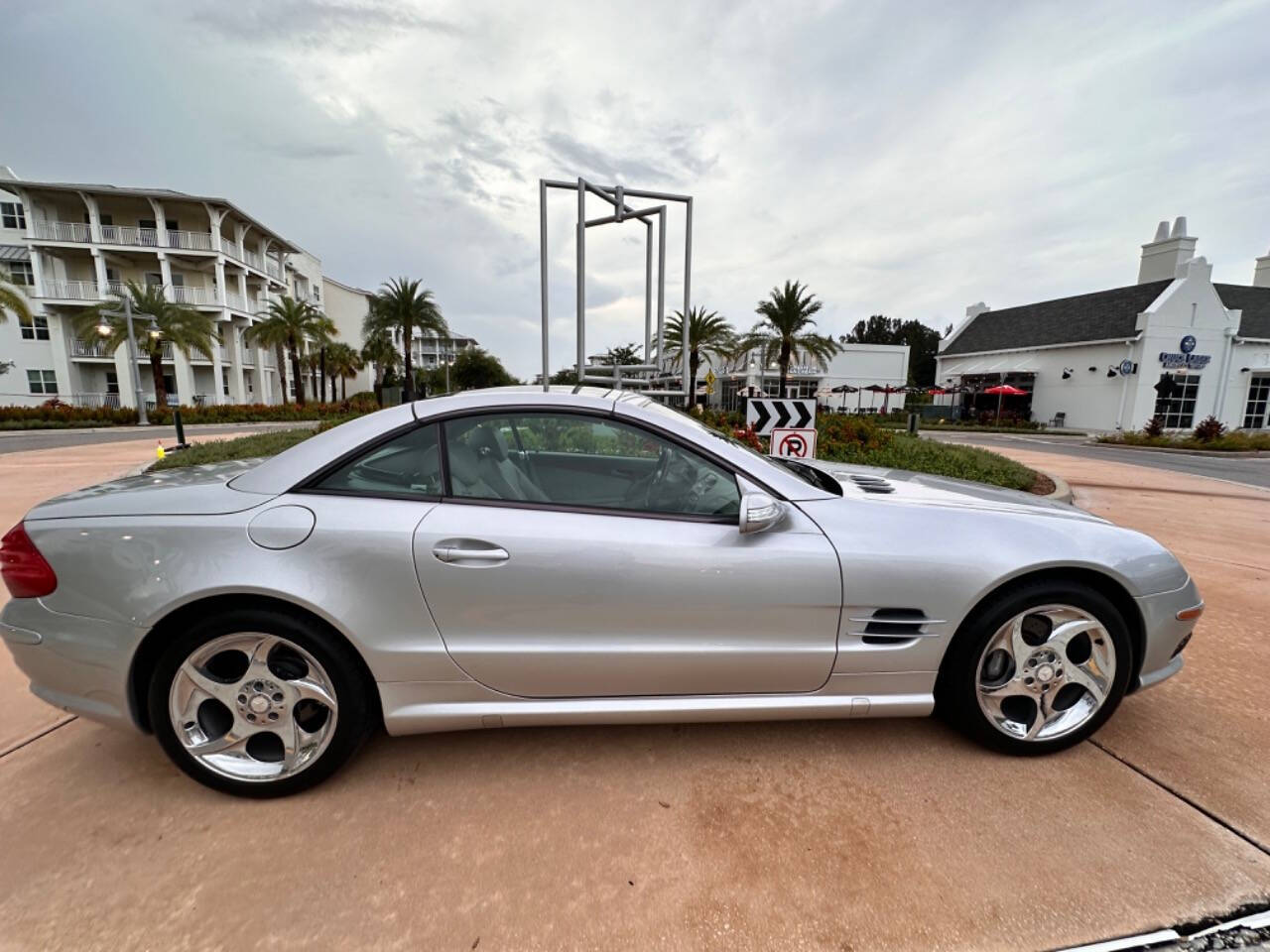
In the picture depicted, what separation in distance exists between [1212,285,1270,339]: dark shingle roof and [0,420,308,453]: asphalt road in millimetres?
41409

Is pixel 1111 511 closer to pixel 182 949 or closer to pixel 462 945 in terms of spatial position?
pixel 462 945

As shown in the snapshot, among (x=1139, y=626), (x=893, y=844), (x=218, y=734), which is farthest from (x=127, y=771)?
(x=1139, y=626)

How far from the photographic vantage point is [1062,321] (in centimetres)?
3050

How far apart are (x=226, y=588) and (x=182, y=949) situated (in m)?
0.97

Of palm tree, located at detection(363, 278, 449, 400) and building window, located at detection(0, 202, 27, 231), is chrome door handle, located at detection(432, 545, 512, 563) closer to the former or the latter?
palm tree, located at detection(363, 278, 449, 400)

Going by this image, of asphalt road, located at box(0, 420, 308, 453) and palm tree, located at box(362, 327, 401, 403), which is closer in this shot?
asphalt road, located at box(0, 420, 308, 453)

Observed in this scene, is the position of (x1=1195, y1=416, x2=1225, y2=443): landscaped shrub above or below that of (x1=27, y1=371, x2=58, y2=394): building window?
below

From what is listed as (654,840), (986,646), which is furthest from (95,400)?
(986,646)

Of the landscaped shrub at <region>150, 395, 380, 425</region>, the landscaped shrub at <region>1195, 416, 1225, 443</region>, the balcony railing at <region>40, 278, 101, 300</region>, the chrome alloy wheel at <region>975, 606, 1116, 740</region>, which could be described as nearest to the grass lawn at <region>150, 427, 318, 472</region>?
the chrome alloy wheel at <region>975, 606, 1116, 740</region>

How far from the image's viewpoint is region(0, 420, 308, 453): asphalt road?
15.6 meters

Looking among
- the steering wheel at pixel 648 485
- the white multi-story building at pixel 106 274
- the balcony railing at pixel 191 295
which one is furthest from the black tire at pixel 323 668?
the balcony railing at pixel 191 295

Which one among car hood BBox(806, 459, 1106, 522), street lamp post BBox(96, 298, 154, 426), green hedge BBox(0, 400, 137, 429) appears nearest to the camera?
car hood BBox(806, 459, 1106, 522)

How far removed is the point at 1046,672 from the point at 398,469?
8.46 ft

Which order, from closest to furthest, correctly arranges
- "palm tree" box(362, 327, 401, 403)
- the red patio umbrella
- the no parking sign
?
the no parking sign
the red patio umbrella
"palm tree" box(362, 327, 401, 403)
